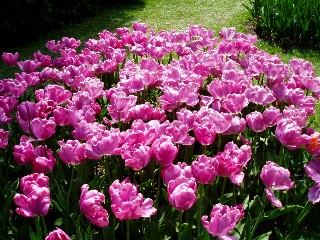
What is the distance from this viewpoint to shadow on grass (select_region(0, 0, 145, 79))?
23.6ft

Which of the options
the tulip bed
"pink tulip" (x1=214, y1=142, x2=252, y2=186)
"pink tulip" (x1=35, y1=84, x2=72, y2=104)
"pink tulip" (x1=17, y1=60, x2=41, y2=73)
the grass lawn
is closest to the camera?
the tulip bed

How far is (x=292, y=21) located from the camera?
6.63 metres

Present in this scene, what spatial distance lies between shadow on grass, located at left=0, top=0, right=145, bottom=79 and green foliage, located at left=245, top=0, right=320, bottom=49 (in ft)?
8.28

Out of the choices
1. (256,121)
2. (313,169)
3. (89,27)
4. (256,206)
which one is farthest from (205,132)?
(89,27)

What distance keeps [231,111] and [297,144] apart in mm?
455

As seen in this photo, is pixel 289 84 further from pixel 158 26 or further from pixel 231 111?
pixel 158 26

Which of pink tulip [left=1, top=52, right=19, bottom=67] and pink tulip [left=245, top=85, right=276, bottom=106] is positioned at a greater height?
pink tulip [left=1, top=52, right=19, bottom=67]

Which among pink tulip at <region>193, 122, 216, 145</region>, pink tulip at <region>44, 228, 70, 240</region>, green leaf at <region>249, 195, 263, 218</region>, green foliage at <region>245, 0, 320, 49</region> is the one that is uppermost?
pink tulip at <region>44, 228, 70, 240</region>

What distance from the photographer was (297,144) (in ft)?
7.55

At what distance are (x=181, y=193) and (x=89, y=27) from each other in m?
6.97

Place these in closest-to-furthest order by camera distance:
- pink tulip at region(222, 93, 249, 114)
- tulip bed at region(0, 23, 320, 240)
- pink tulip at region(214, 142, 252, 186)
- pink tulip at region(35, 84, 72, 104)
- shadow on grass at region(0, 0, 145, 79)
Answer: tulip bed at region(0, 23, 320, 240) < pink tulip at region(214, 142, 252, 186) < pink tulip at region(222, 93, 249, 114) < pink tulip at region(35, 84, 72, 104) < shadow on grass at region(0, 0, 145, 79)

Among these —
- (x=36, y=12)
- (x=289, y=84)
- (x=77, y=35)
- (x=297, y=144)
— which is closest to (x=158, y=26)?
(x=77, y=35)

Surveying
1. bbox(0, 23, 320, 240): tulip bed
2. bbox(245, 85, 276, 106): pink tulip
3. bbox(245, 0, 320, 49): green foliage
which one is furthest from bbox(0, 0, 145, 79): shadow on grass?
bbox(245, 85, 276, 106): pink tulip

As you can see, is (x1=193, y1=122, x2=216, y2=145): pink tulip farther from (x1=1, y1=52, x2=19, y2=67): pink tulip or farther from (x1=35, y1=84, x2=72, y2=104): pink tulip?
(x1=1, y1=52, x2=19, y2=67): pink tulip
